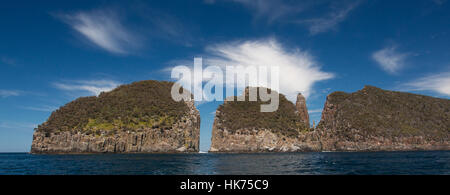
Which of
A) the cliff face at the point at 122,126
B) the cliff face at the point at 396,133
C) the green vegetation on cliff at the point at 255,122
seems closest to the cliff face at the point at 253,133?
the green vegetation on cliff at the point at 255,122

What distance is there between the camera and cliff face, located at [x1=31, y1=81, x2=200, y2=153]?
124637 millimetres

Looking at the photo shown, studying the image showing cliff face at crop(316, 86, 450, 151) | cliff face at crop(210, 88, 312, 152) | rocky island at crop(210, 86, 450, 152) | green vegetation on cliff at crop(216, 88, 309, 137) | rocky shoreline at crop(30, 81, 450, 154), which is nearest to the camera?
rocky shoreline at crop(30, 81, 450, 154)

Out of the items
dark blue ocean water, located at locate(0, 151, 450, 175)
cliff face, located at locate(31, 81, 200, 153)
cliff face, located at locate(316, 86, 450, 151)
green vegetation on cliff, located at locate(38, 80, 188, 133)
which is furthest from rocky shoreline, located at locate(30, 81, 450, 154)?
dark blue ocean water, located at locate(0, 151, 450, 175)

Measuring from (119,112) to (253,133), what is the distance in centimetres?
8130

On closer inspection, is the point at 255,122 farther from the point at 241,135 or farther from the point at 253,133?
the point at 241,135

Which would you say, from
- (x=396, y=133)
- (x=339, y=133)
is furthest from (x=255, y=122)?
(x=396, y=133)

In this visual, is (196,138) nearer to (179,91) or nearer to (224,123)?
(224,123)

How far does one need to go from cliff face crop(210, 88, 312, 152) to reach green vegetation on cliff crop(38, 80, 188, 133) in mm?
30699

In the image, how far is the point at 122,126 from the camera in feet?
437

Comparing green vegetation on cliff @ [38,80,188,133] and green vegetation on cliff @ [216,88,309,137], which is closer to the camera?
green vegetation on cliff @ [38,80,188,133]

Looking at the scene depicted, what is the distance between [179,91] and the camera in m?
194

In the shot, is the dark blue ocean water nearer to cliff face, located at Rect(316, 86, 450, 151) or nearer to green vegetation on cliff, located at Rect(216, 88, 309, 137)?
green vegetation on cliff, located at Rect(216, 88, 309, 137)

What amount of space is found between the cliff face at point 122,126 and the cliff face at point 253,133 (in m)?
17.1

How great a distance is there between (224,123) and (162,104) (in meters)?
44.5
